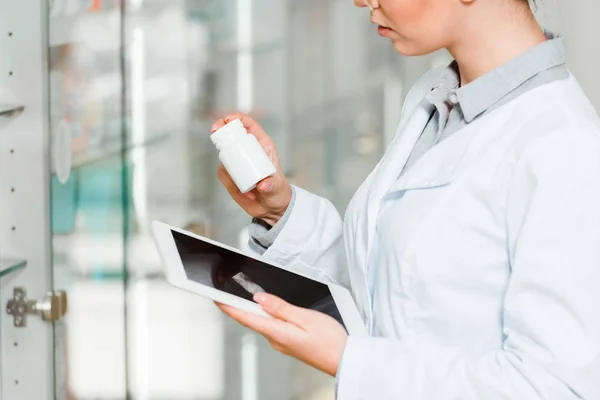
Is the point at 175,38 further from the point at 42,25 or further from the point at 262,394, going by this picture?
the point at 262,394

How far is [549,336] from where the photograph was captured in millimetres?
782

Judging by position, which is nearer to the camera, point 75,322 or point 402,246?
point 402,246

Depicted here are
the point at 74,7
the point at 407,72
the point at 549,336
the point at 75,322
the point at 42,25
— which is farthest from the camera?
the point at 407,72

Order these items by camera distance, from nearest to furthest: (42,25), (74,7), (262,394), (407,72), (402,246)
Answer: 1. (402,246)
2. (42,25)
3. (74,7)
4. (407,72)
5. (262,394)

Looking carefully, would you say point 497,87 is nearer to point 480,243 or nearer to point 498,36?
point 498,36

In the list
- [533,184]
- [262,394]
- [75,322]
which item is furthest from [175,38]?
[533,184]

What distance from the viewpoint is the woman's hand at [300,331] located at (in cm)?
84

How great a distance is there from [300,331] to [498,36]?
34 cm

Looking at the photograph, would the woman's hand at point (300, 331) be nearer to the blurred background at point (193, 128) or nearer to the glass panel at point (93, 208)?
the glass panel at point (93, 208)

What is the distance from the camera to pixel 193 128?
1979mm

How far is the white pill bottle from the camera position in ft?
3.37

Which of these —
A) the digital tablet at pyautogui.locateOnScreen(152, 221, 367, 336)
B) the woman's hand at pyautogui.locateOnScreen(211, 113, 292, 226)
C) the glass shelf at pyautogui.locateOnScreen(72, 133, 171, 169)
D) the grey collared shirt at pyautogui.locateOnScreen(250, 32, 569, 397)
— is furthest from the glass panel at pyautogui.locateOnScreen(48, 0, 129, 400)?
the grey collared shirt at pyautogui.locateOnScreen(250, 32, 569, 397)

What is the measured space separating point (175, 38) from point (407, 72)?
0.50 m

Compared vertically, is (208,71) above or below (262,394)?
above
